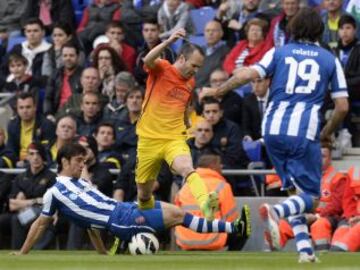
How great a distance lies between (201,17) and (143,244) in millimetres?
7790

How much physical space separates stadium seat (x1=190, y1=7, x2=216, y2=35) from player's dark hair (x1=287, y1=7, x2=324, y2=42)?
365 inches

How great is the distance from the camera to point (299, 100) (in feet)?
40.1

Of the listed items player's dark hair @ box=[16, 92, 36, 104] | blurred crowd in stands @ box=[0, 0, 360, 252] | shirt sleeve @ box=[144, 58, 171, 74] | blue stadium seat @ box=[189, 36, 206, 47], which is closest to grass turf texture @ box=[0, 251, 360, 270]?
shirt sleeve @ box=[144, 58, 171, 74]

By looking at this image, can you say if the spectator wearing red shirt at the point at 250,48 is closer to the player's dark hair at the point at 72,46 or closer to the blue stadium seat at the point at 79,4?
the player's dark hair at the point at 72,46

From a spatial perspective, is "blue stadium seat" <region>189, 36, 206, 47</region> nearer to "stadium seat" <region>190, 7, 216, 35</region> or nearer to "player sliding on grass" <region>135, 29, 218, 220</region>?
"stadium seat" <region>190, 7, 216, 35</region>

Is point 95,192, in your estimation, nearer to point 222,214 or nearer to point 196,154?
point 222,214

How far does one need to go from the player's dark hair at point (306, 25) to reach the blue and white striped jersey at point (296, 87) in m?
0.09

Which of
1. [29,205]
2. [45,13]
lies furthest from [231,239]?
[45,13]

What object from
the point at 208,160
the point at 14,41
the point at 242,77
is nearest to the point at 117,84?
the point at 208,160

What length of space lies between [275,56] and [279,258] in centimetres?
182

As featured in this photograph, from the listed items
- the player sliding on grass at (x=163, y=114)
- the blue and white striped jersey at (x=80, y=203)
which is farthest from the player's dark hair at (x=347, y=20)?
the blue and white striped jersey at (x=80, y=203)

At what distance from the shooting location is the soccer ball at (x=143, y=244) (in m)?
14.3

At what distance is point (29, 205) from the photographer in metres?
17.9

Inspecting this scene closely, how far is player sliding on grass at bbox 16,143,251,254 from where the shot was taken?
14375 millimetres
